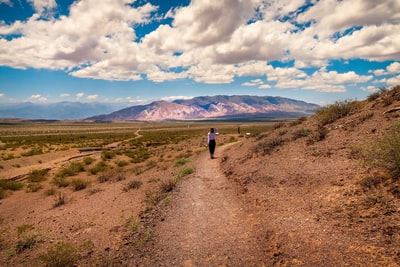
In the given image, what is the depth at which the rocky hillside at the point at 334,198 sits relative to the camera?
15.6ft

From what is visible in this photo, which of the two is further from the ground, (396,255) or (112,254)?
(396,255)

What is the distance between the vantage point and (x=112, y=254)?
20.6 ft

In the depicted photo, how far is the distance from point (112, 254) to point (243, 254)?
134 inches

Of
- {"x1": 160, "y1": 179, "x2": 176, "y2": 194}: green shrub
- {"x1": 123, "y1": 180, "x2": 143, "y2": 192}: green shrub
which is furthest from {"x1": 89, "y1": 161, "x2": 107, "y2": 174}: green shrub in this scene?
{"x1": 160, "y1": 179, "x2": 176, "y2": 194}: green shrub

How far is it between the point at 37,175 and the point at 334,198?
73.2ft

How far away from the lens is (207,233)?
6512 mm

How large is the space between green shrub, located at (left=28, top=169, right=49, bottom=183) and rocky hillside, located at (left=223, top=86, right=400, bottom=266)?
16543mm

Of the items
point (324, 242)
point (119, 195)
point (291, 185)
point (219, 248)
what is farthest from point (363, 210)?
point (119, 195)

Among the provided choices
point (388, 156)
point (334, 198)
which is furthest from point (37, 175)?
point (388, 156)

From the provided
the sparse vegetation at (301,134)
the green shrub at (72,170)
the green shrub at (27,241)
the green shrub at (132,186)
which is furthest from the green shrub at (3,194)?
the sparse vegetation at (301,134)

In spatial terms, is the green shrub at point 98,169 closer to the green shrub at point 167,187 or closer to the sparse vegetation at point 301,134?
the green shrub at point 167,187

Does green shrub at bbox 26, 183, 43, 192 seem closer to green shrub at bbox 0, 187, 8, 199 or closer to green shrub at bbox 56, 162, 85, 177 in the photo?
green shrub at bbox 0, 187, 8, 199

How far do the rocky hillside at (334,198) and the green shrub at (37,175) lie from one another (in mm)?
16543

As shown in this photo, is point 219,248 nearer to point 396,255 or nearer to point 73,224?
point 396,255
